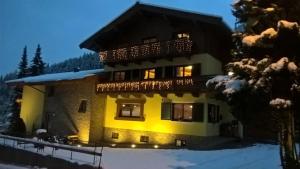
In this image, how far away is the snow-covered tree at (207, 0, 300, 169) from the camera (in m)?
12.5

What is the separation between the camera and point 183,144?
86.2ft

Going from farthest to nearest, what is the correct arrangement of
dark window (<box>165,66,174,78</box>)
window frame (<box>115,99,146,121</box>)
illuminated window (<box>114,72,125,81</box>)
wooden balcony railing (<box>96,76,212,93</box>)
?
1. illuminated window (<box>114,72,125,81</box>)
2. window frame (<box>115,99,146,121</box>)
3. dark window (<box>165,66,174,78</box>)
4. wooden balcony railing (<box>96,76,212,93</box>)

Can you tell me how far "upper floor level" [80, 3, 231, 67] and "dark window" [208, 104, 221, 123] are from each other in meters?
4.10

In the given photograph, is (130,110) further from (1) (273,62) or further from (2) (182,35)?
(1) (273,62)

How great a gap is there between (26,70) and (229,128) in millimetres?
38090

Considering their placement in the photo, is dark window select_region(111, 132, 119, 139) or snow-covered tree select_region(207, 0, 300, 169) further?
dark window select_region(111, 132, 119, 139)

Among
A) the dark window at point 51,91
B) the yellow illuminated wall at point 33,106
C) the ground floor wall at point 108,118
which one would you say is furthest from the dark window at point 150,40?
the yellow illuminated wall at point 33,106

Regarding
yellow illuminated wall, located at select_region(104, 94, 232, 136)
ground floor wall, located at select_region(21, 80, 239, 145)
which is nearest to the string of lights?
ground floor wall, located at select_region(21, 80, 239, 145)

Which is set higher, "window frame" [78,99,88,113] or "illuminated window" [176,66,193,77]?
"illuminated window" [176,66,193,77]

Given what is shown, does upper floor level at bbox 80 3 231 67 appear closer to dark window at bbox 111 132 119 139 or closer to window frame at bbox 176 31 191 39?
window frame at bbox 176 31 191 39

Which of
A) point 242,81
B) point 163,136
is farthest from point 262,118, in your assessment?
point 163,136

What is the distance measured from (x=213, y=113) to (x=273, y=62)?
47.1ft

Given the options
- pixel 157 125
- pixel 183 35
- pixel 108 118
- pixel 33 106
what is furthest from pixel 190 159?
pixel 33 106

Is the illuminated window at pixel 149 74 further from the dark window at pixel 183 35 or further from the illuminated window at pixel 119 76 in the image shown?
the dark window at pixel 183 35
